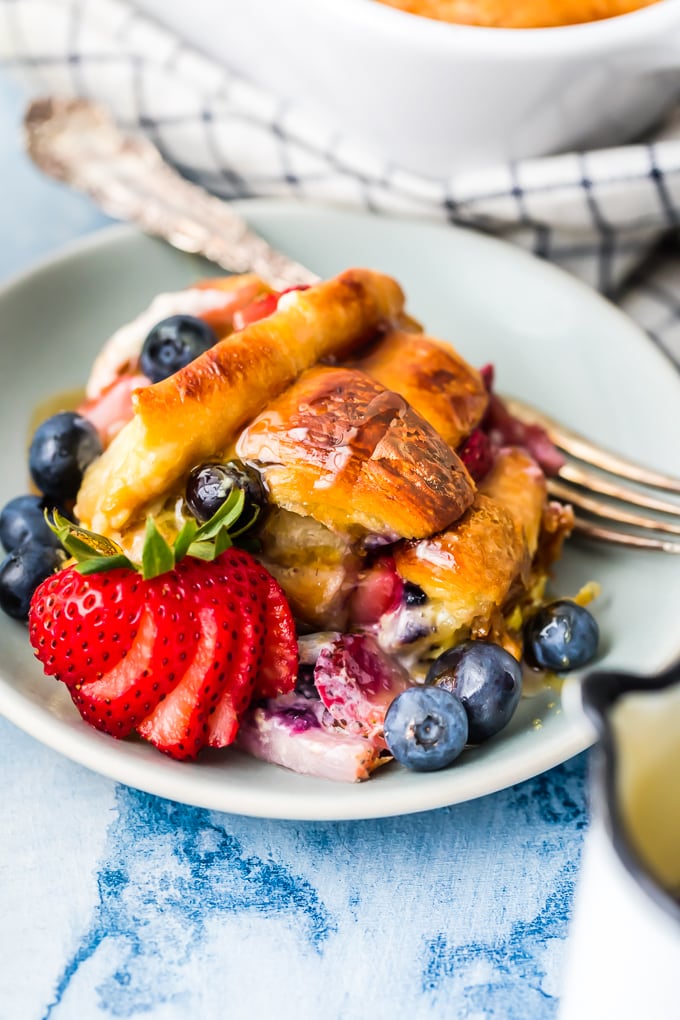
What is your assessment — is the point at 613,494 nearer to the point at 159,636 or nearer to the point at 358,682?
the point at 358,682

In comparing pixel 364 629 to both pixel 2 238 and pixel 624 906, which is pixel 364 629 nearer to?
pixel 624 906

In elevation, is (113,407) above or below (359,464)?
below

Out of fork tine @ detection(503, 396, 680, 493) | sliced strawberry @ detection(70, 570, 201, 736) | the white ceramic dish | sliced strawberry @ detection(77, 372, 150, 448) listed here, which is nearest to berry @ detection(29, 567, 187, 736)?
sliced strawberry @ detection(70, 570, 201, 736)

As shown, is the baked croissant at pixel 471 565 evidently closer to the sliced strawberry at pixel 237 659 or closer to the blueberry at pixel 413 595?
the blueberry at pixel 413 595

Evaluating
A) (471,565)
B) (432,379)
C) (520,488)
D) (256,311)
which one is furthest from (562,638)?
(256,311)

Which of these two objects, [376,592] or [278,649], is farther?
[376,592]

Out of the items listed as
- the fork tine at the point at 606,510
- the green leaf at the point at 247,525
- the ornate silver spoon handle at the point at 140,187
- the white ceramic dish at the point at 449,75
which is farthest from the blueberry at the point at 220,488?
the white ceramic dish at the point at 449,75

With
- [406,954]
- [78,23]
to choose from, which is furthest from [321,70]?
[406,954]

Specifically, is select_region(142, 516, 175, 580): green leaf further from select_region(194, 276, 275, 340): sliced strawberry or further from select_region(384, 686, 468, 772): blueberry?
select_region(194, 276, 275, 340): sliced strawberry
